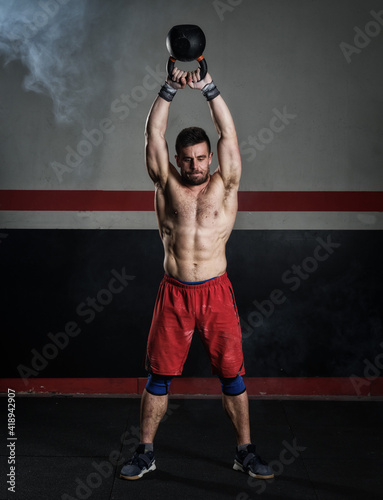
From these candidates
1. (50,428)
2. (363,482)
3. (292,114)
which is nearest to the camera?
(363,482)

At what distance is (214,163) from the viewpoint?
3.50 m

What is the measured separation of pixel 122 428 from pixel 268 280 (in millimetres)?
1319

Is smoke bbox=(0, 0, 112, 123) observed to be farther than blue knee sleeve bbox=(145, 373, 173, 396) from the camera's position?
Yes

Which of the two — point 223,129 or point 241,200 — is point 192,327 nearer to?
point 223,129

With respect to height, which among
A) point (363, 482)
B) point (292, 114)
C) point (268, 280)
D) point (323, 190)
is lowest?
point (363, 482)

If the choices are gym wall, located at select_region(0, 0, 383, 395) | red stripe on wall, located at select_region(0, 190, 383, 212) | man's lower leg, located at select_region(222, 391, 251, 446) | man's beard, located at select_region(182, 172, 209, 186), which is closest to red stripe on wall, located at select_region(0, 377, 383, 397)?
gym wall, located at select_region(0, 0, 383, 395)

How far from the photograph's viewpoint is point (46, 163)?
3.49 meters

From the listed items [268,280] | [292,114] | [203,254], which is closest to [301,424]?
[268,280]

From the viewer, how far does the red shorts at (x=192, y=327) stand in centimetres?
262

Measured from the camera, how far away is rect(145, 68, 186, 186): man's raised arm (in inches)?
96.8

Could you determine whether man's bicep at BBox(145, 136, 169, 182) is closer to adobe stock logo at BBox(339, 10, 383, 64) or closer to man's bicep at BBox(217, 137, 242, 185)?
man's bicep at BBox(217, 137, 242, 185)

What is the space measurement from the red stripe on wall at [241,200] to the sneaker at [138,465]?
157 centimetres

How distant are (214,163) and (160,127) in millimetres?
1034

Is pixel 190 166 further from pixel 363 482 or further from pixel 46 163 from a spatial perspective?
pixel 363 482
